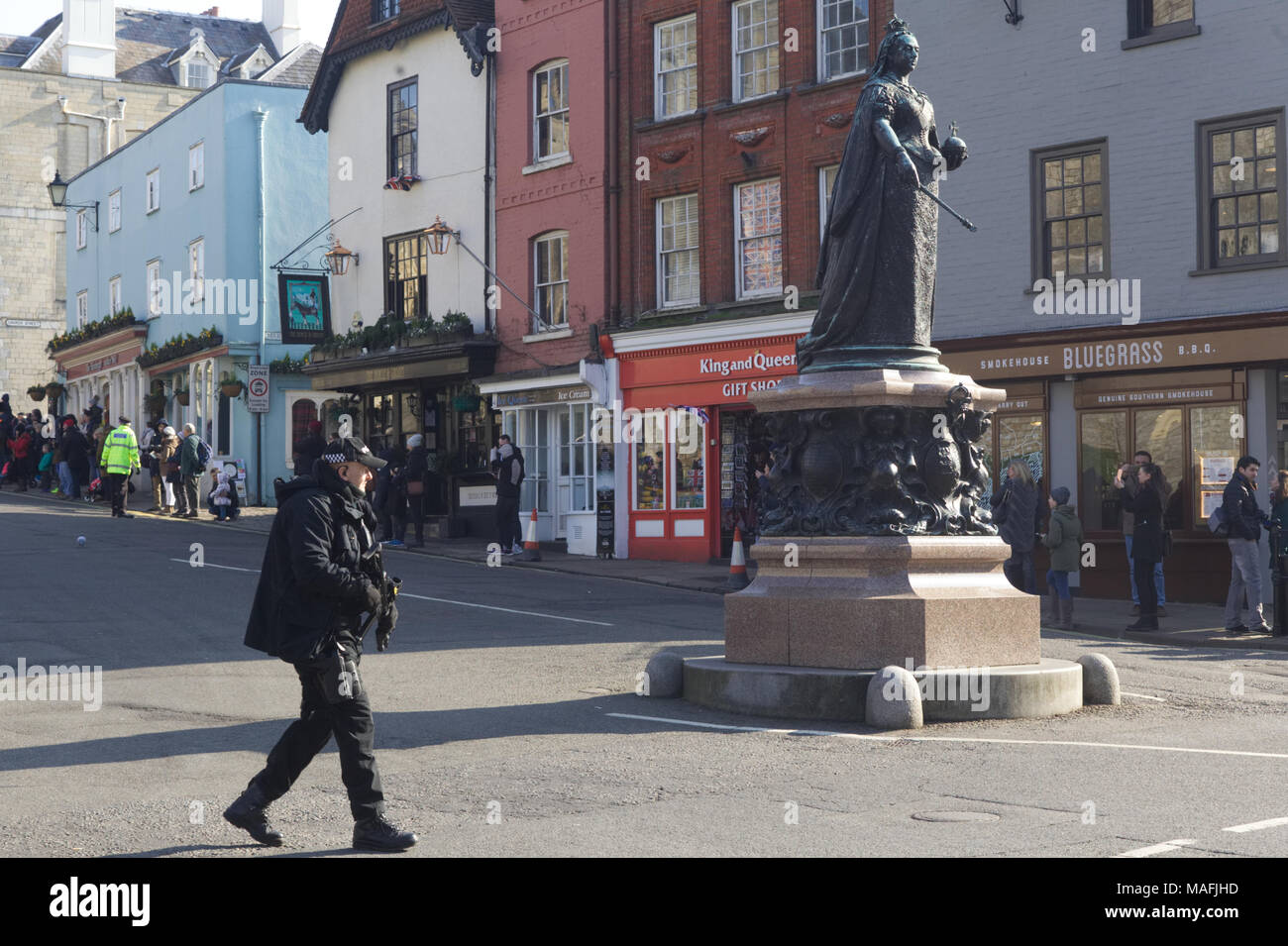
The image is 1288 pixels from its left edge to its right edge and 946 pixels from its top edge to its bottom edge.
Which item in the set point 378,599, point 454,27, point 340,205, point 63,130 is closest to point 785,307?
point 454,27

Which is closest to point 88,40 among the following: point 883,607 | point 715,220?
point 715,220

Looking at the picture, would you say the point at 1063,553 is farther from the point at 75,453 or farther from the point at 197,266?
the point at 197,266

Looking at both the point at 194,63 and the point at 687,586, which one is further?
the point at 194,63

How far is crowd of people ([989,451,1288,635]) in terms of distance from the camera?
683 inches

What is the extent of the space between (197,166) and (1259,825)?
131ft

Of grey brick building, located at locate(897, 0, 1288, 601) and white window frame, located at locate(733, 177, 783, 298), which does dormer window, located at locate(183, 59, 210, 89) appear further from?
grey brick building, located at locate(897, 0, 1288, 601)

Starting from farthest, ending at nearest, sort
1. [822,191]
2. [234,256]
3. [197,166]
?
[197,166] < [234,256] < [822,191]

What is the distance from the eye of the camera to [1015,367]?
22.8 metres

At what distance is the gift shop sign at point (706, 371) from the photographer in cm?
2609

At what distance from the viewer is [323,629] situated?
7109 mm

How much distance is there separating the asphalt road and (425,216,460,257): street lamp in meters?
17.0

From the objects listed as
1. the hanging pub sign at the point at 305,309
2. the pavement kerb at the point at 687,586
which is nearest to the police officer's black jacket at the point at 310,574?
the pavement kerb at the point at 687,586

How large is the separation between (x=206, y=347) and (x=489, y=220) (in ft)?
41.9

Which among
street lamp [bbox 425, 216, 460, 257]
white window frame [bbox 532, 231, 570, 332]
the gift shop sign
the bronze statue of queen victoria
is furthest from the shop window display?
the bronze statue of queen victoria
